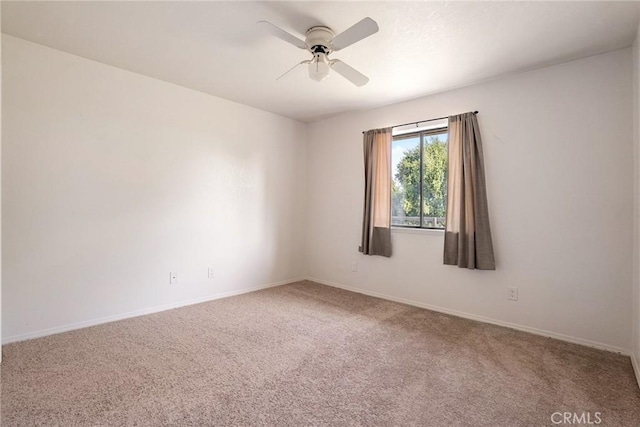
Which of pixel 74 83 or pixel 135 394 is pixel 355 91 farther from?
pixel 135 394

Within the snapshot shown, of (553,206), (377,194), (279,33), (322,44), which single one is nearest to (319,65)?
(322,44)

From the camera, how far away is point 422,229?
3467 mm

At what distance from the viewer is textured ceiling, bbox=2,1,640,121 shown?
199 cm

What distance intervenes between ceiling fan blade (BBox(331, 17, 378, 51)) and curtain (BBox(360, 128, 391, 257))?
70.1 inches

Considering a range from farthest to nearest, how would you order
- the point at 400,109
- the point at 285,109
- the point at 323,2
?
the point at 285,109
the point at 400,109
the point at 323,2

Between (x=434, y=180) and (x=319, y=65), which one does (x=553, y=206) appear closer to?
(x=434, y=180)

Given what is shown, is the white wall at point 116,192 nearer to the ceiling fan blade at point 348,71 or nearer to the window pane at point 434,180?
the ceiling fan blade at point 348,71

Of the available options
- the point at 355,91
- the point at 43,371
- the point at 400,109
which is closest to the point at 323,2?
the point at 355,91

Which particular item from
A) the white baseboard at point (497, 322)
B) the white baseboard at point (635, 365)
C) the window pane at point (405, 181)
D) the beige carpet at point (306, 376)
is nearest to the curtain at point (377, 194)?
the window pane at point (405, 181)

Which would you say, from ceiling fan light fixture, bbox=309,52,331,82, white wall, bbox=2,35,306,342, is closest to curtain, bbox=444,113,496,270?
ceiling fan light fixture, bbox=309,52,331,82

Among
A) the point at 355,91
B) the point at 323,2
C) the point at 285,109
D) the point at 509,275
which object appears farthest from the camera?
the point at 285,109

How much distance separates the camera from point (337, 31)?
87.7 inches

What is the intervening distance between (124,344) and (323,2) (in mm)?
2870

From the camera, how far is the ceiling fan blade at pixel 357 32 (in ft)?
5.89
